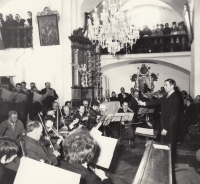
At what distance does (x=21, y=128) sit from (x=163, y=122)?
3298mm

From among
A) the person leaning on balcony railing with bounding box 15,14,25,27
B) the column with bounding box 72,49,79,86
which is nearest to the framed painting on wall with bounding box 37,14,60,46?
the column with bounding box 72,49,79,86

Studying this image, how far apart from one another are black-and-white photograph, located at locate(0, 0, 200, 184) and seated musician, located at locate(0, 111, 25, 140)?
0.02m

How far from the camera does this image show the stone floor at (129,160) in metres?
4.87

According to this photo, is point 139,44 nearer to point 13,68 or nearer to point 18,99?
point 13,68

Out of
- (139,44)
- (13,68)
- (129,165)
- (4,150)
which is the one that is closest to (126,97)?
(139,44)

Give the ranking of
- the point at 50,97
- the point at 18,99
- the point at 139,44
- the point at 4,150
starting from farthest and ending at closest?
the point at 139,44
the point at 50,97
the point at 18,99
the point at 4,150

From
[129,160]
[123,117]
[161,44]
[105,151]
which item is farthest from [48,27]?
[105,151]

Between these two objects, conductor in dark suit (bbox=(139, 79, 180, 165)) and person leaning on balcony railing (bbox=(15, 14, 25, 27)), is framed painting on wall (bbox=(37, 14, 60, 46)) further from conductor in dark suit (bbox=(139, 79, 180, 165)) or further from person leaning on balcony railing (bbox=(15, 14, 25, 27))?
conductor in dark suit (bbox=(139, 79, 180, 165))

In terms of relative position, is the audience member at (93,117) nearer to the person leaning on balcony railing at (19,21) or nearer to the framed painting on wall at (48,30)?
the framed painting on wall at (48,30)

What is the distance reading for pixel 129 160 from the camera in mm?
5844

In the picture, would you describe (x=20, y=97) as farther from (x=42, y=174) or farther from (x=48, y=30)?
(x=42, y=174)

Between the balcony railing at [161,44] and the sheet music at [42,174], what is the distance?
12247 mm

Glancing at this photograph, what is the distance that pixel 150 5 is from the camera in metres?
16.8

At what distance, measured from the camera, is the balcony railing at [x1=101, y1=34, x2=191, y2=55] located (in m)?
13.2
